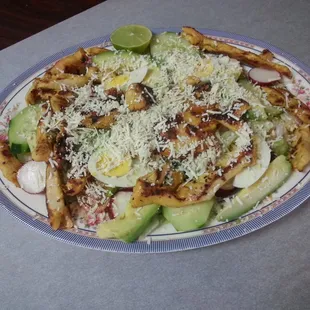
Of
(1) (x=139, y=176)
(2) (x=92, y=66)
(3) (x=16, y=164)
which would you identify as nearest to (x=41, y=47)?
(2) (x=92, y=66)

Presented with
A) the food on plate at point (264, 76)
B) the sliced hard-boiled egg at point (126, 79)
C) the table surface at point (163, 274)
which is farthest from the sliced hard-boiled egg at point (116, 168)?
the food on plate at point (264, 76)

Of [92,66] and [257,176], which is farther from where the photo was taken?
[92,66]

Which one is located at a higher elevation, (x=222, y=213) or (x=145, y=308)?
(x=222, y=213)

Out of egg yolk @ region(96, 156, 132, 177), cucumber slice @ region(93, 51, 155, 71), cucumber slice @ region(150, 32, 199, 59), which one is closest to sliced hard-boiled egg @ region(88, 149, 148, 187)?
egg yolk @ region(96, 156, 132, 177)

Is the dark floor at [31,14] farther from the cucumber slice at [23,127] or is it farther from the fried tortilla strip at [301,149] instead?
the fried tortilla strip at [301,149]

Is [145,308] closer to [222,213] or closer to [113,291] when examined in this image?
[113,291]

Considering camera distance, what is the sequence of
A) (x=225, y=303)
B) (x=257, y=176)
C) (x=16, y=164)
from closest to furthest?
(x=225, y=303), (x=257, y=176), (x=16, y=164)

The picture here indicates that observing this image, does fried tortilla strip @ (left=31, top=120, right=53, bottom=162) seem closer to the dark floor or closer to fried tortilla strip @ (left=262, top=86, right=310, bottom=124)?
fried tortilla strip @ (left=262, top=86, right=310, bottom=124)
